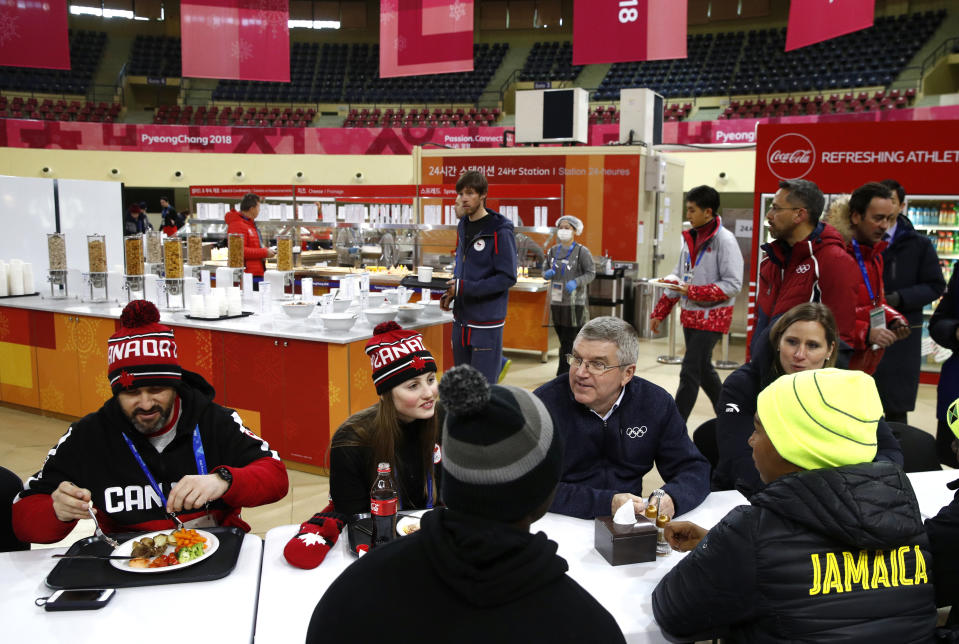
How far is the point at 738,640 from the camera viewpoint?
1.54 m

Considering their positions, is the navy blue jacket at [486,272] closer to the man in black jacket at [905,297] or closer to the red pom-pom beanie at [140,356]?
the man in black jacket at [905,297]

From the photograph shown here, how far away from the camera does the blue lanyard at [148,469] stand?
213 cm

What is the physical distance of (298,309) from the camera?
4695mm

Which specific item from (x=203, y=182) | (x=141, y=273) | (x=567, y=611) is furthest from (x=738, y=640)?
(x=203, y=182)

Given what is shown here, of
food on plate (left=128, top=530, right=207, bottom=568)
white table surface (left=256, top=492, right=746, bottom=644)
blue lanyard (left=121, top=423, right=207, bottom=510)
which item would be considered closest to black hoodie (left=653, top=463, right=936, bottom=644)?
white table surface (left=256, top=492, right=746, bottom=644)

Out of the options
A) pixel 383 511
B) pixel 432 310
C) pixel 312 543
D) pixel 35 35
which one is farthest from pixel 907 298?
pixel 35 35

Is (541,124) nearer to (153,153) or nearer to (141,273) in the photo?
(141,273)

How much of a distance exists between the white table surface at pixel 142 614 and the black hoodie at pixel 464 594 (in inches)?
29.0

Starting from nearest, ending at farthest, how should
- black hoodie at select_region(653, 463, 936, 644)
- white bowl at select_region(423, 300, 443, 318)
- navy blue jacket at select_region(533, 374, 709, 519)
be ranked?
black hoodie at select_region(653, 463, 936, 644), navy blue jacket at select_region(533, 374, 709, 519), white bowl at select_region(423, 300, 443, 318)

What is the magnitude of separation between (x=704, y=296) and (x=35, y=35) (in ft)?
30.2

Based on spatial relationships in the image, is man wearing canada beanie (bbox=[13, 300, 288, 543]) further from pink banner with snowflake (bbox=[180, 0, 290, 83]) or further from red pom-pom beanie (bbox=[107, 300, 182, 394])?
pink banner with snowflake (bbox=[180, 0, 290, 83])

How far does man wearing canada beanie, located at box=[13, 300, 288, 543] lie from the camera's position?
204cm

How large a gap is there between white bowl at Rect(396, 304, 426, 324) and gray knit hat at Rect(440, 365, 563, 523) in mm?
3938

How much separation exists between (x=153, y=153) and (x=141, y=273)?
1149 centimetres
